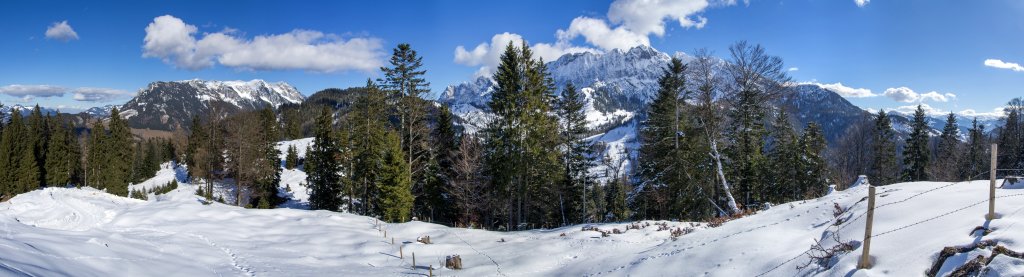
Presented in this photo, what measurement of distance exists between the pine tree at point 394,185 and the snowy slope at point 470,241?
1.69m

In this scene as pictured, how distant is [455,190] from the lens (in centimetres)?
3253

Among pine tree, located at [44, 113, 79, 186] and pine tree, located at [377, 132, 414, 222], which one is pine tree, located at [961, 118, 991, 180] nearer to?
pine tree, located at [377, 132, 414, 222]

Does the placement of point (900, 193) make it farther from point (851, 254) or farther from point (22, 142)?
point (22, 142)

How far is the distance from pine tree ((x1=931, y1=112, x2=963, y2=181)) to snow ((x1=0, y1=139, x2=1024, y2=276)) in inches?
1623

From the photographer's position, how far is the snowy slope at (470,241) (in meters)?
7.14

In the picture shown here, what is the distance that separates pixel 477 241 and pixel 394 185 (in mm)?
9264

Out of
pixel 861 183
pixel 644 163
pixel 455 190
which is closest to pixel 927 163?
pixel 644 163

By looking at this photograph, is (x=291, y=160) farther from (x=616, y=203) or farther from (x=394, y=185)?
(x=616, y=203)

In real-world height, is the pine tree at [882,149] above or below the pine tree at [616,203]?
above

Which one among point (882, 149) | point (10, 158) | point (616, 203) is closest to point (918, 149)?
point (882, 149)

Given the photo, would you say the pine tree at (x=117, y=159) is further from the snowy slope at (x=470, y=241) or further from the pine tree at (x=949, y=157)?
the pine tree at (x=949, y=157)

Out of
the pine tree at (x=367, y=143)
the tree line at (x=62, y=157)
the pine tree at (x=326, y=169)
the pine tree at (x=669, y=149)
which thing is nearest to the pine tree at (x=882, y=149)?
the pine tree at (x=669, y=149)

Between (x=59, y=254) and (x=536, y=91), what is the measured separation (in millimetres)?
21953

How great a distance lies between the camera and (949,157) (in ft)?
158
